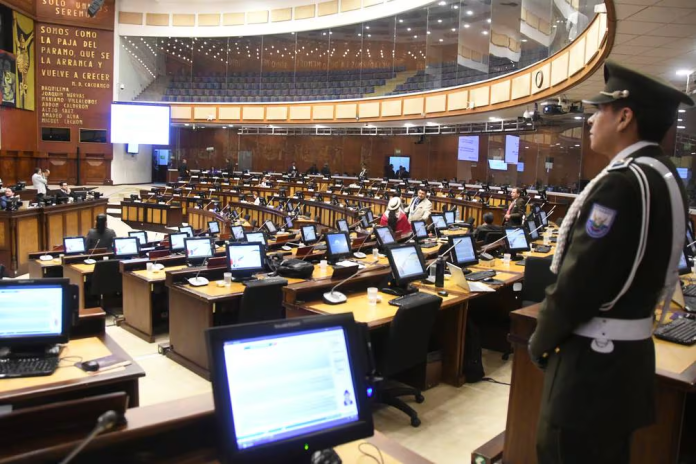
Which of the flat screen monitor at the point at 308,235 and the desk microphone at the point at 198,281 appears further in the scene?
the flat screen monitor at the point at 308,235

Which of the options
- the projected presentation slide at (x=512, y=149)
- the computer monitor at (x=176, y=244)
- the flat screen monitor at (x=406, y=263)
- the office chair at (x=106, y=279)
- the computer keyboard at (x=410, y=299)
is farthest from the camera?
the projected presentation slide at (x=512, y=149)

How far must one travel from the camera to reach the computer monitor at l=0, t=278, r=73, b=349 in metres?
2.81

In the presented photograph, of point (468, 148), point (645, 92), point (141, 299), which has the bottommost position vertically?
point (141, 299)

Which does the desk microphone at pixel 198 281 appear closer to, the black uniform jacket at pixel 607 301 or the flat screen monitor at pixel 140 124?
the black uniform jacket at pixel 607 301

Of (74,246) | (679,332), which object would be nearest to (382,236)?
(74,246)

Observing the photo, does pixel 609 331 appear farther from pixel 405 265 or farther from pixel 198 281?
pixel 198 281

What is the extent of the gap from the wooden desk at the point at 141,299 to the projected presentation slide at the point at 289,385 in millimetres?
4473

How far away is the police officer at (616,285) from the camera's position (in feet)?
5.31

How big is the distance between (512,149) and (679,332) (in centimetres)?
1457

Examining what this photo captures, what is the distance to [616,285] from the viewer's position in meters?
1.64

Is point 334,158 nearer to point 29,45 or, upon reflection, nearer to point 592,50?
point 29,45

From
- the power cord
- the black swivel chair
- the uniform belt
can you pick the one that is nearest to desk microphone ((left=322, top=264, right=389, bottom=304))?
the black swivel chair

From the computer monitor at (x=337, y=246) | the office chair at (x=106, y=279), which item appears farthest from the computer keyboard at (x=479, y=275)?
the office chair at (x=106, y=279)

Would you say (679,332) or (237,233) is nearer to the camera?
(679,332)
